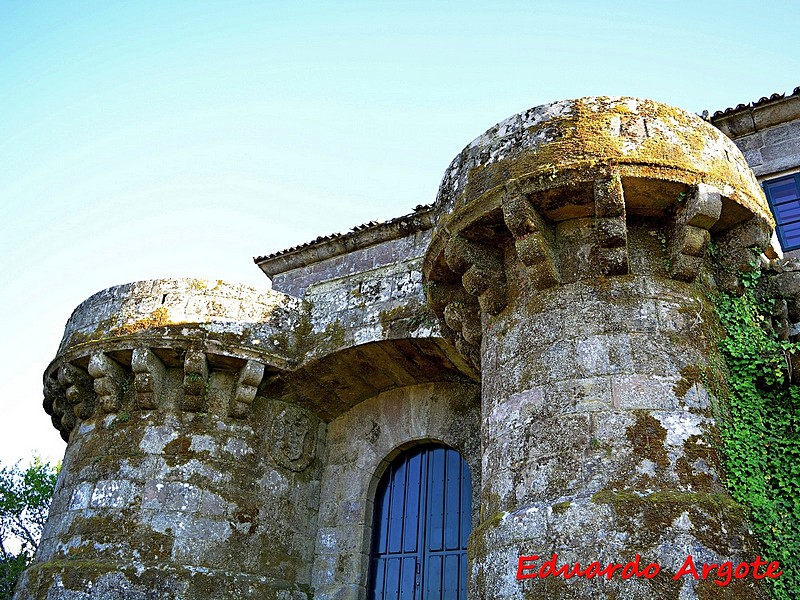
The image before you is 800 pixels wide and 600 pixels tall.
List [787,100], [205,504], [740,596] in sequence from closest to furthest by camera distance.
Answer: [740,596] → [205,504] → [787,100]

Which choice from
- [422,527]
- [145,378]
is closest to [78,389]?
[145,378]

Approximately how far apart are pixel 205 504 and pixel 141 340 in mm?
1785

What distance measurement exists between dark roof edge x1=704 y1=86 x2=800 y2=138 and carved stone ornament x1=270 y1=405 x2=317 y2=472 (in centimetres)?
616

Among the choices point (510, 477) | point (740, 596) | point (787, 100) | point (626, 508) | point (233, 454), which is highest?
point (787, 100)

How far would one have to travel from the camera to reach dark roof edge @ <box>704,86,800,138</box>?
29.2ft

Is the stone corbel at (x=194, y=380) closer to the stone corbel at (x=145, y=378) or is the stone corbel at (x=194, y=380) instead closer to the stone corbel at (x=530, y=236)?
the stone corbel at (x=145, y=378)

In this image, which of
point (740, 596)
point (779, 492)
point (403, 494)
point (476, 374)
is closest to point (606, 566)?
point (740, 596)

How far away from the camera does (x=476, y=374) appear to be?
688 cm

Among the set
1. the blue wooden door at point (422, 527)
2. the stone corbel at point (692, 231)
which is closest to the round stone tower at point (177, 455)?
the blue wooden door at point (422, 527)

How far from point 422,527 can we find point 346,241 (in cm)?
512

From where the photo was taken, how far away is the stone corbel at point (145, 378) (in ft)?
24.9

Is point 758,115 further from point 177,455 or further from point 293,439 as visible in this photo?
point 177,455

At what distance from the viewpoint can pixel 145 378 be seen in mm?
7574

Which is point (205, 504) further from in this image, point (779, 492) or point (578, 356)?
point (779, 492)
